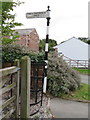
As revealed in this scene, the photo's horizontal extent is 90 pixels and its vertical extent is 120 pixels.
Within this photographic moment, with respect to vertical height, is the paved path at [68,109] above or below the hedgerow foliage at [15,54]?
below

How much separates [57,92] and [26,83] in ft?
6.60

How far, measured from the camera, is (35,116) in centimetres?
251

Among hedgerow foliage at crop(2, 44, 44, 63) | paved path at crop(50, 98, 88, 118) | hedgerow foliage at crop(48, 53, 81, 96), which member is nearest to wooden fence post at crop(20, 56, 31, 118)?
paved path at crop(50, 98, 88, 118)

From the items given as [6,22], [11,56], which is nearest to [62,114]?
[11,56]

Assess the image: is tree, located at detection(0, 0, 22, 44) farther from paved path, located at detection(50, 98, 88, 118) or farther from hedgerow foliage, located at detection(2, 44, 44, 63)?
paved path, located at detection(50, 98, 88, 118)

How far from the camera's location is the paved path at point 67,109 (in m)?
2.71

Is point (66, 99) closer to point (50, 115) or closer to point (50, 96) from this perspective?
point (50, 96)

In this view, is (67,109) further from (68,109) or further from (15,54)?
(15,54)

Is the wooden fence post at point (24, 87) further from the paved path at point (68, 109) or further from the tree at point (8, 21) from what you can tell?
the tree at point (8, 21)

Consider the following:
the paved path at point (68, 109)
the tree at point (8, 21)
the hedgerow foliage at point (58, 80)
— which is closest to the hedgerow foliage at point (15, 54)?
the tree at point (8, 21)

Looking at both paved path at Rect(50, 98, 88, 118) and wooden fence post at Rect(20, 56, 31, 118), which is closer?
wooden fence post at Rect(20, 56, 31, 118)

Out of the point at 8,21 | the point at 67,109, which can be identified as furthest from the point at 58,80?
the point at 8,21

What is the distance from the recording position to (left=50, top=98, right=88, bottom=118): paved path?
8.90ft

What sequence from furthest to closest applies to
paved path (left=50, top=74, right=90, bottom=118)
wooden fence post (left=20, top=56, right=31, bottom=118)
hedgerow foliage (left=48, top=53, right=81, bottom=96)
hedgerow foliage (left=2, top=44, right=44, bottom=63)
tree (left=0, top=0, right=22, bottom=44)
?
hedgerow foliage (left=48, top=53, right=81, bottom=96) < tree (left=0, top=0, right=22, bottom=44) < hedgerow foliage (left=2, top=44, right=44, bottom=63) < paved path (left=50, top=74, right=90, bottom=118) < wooden fence post (left=20, top=56, right=31, bottom=118)
